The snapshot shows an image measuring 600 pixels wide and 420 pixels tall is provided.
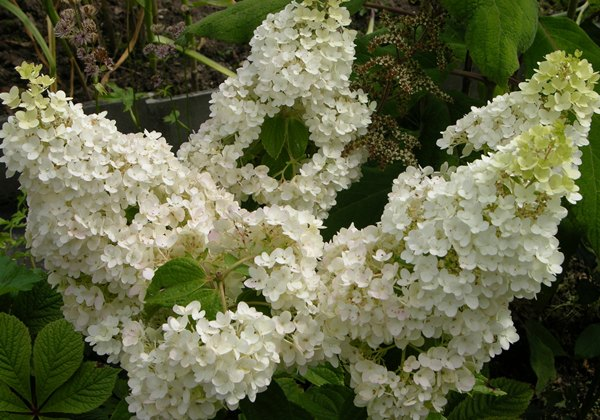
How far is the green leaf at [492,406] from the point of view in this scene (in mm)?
1334

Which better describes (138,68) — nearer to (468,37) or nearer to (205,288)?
(468,37)

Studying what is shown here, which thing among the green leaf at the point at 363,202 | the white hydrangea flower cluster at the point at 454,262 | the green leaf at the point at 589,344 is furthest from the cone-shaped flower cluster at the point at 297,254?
the green leaf at the point at 589,344

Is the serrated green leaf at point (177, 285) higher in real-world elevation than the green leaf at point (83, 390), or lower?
higher

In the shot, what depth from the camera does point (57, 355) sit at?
1.22 m

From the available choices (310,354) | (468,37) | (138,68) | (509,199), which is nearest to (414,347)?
(310,354)

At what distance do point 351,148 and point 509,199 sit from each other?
551 mm

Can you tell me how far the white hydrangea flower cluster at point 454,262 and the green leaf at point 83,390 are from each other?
0.41 metres

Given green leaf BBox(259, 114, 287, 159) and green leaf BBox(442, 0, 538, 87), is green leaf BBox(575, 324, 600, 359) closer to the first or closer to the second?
green leaf BBox(442, 0, 538, 87)

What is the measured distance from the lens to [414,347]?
1024 mm

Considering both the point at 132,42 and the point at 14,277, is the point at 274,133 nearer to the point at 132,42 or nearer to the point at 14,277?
the point at 14,277

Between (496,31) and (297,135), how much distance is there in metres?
0.39

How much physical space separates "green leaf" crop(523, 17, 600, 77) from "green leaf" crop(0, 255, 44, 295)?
3.36ft

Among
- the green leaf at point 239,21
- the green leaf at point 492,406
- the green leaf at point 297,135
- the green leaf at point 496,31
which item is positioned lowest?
the green leaf at point 492,406

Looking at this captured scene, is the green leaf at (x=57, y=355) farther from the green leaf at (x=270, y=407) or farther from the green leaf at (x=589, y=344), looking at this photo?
the green leaf at (x=589, y=344)
